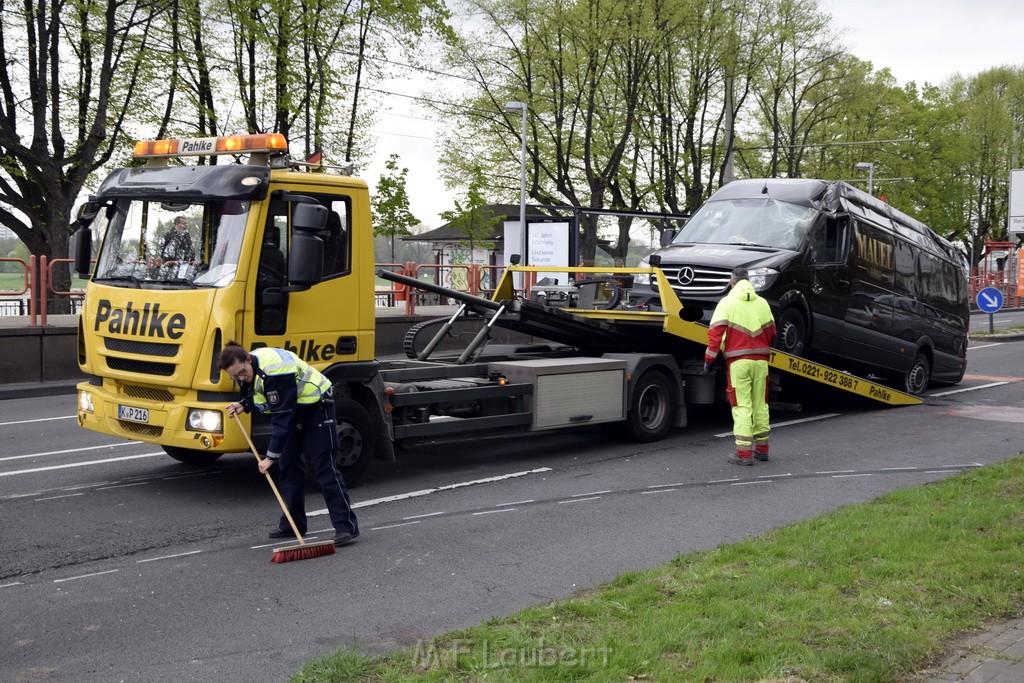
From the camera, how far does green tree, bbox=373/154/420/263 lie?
26797 millimetres

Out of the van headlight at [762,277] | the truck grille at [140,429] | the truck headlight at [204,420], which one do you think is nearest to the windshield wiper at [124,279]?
the truck grille at [140,429]

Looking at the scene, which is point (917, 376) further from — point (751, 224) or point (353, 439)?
point (353, 439)

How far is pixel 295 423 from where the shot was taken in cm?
702

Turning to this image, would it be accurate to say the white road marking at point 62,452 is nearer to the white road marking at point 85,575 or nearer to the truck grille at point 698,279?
the white road marking at point 85,575

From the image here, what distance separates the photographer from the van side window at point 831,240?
1345cm

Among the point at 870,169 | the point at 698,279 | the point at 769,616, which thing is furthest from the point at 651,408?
the point at 870,169

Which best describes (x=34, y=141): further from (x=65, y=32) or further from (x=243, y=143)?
(x=243, y=143)

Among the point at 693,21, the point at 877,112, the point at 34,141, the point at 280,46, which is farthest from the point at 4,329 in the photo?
the point at 877,112

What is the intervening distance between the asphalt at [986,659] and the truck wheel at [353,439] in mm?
4937

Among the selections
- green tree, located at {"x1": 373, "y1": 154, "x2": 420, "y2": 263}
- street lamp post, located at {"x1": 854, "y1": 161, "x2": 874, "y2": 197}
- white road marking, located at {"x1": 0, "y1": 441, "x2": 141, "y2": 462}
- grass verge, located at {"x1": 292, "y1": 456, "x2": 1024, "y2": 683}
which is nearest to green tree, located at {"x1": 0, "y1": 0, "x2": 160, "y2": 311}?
green tree, located at {"x1": 373, "y1": 154, "x2": 420, "y2": 263}

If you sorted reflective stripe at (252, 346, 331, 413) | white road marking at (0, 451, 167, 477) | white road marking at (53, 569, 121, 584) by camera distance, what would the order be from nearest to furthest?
white road marking at (53, 569, 121, 584), reflective stripe at (252, 346, 331, 413), white road marking at (0, 451, 167, 477)

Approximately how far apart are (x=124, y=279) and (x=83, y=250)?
705 mm

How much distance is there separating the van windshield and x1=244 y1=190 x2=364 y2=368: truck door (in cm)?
630

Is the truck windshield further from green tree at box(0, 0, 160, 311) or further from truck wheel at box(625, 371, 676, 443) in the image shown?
green tree at box(0, 0, 160, 311)
